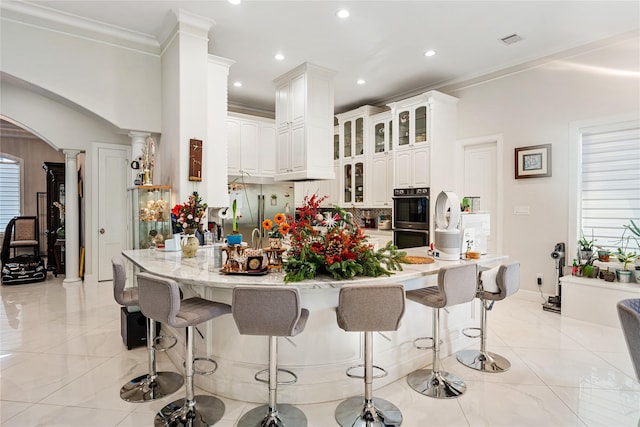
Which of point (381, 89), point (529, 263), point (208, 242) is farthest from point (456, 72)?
point (208, 242)

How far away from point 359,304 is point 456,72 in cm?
461

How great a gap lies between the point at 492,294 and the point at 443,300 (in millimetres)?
729

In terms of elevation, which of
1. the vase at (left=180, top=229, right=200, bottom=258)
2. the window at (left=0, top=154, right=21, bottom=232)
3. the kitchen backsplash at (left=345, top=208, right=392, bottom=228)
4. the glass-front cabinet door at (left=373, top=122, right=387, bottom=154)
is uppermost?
the glass-front cabinet door at (left=373, top=122, right=387, bottom=154)

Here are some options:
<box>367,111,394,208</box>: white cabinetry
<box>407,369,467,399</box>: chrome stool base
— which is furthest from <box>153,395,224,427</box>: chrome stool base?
<box>367,111,394,208</box>: white cabinetry

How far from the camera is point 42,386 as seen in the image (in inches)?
101

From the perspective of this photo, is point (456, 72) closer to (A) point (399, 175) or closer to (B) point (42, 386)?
(A) point (399, 175)

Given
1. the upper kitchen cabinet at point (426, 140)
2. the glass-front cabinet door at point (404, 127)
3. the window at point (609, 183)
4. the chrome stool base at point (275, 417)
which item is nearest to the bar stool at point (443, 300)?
the chrome stool base at point (275, 417)

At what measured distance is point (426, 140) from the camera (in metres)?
5.43

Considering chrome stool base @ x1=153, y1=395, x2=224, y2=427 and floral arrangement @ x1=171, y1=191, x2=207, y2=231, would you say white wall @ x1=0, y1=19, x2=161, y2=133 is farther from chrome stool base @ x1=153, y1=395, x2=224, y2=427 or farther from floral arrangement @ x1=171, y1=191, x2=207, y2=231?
chrome stool base @ x1=153, y1=395, x2=224, y2=427

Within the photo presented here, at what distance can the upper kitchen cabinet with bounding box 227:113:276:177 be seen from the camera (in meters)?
6.04

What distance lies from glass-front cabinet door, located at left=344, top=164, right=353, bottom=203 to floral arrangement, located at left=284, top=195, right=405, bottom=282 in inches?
175

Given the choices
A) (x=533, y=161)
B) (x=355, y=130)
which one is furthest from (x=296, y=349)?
(x=355, y=130)

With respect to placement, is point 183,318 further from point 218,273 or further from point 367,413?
point 367,413

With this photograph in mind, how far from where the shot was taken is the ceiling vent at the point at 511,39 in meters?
4.14
